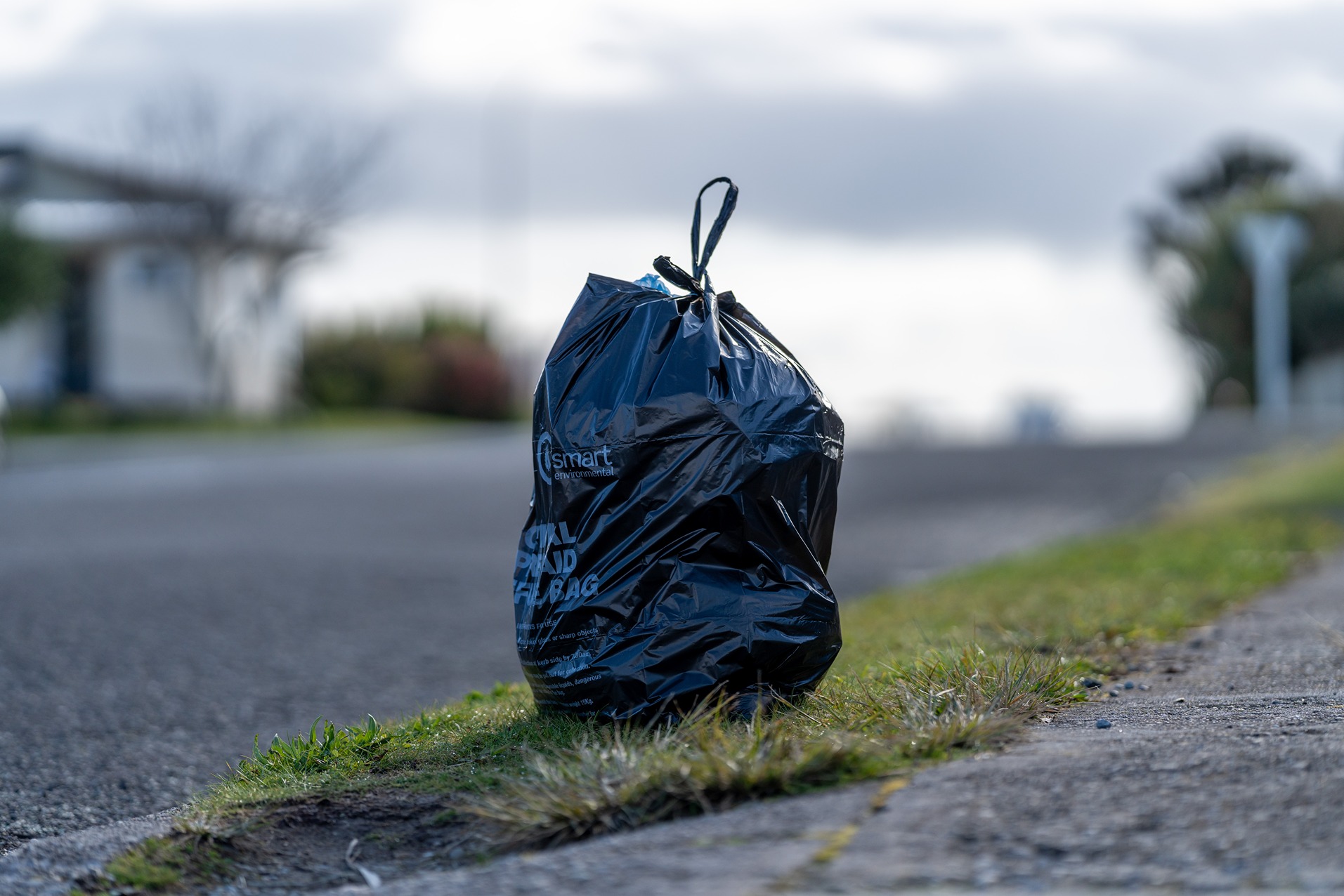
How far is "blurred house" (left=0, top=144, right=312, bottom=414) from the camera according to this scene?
3419cm

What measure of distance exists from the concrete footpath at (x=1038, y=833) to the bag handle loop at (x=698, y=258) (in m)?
1.41

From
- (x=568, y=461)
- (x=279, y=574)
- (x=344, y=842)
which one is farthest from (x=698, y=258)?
(x=279, y=574)

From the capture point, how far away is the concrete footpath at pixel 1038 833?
7.81 ft

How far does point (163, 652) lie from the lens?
615 centimetres

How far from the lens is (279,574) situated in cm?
863

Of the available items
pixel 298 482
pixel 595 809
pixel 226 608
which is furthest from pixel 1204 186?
pixel 595 809

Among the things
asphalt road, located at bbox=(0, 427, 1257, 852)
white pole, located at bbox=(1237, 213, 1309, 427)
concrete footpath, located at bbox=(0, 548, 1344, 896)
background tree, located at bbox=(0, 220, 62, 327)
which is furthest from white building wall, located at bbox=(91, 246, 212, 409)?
concrete footpath, located at bbox=(0, 548, 1344, 896)

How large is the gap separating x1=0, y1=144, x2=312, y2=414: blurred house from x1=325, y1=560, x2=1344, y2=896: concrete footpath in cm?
3212

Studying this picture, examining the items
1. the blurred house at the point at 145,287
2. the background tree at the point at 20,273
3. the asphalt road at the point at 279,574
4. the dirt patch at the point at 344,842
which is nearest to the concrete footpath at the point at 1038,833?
the dirt patch at the point at 344,842

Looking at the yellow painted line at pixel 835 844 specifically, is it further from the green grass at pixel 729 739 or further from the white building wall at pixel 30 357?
the white building wall at pixel 30 357

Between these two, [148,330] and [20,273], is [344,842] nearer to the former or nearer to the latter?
[20,273]

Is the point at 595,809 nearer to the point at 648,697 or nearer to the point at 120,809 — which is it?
the point at 648,697

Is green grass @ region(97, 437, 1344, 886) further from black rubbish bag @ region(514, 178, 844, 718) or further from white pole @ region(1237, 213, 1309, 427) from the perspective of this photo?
white pole @ region(1237, 213, 1309, 427)

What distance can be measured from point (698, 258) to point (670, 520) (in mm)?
763
